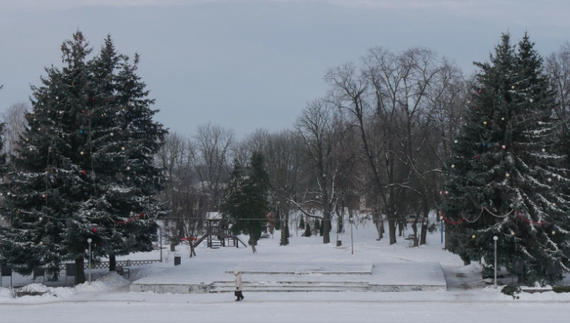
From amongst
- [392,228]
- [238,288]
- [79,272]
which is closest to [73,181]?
[79,272]

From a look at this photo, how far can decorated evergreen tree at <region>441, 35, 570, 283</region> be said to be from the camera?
22734mm

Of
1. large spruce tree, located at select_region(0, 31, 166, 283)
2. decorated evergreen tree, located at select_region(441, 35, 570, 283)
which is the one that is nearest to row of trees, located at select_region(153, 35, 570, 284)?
decorated evergreen tree, located at select_region(441, 35, 570, 283)

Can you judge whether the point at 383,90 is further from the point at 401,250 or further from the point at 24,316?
the point at 24,316

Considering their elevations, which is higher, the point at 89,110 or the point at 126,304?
the point at 89,110

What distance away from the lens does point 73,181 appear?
2498 centimetres

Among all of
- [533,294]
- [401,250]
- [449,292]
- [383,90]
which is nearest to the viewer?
[533,294]

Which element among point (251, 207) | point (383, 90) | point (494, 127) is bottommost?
point (251, 207)

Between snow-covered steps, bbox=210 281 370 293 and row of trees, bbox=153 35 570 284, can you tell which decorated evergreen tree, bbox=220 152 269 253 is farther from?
snow-covered steps, bbox=210 281 370 293

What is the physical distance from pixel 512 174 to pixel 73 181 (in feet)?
58.8

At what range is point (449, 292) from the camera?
2247cm

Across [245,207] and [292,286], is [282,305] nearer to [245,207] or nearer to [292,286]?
[292,286]

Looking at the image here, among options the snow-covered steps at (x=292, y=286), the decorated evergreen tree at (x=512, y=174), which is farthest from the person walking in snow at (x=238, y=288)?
the decorated evergreen tree at (x=512, y=174)

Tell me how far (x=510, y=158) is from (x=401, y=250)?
17344 millimetres

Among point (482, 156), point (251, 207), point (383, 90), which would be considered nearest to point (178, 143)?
point (251, 207)
